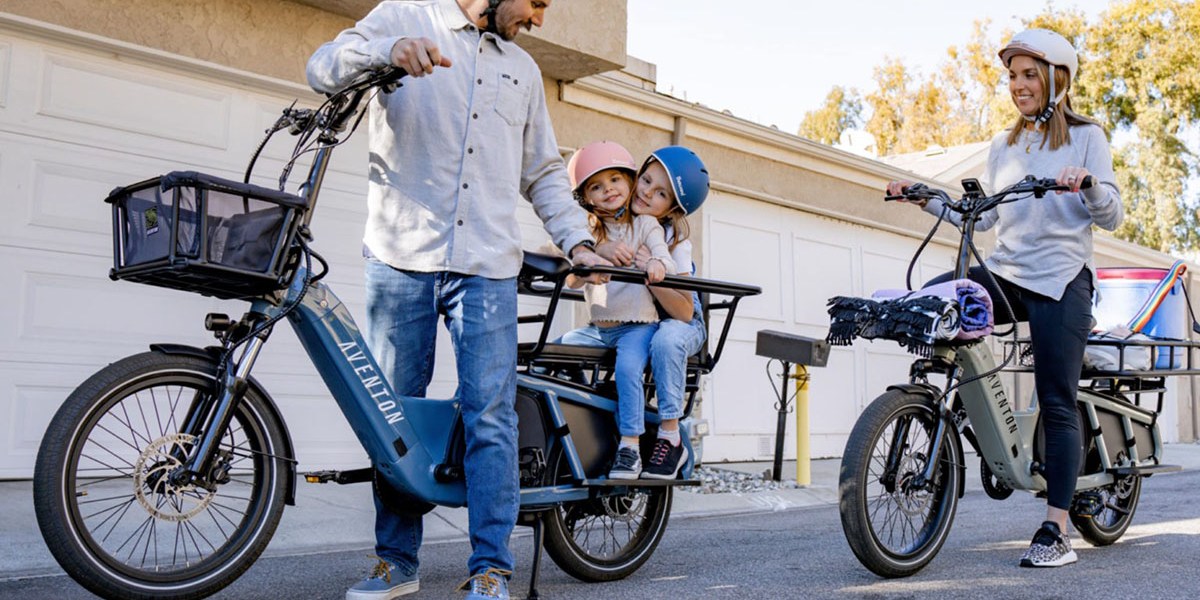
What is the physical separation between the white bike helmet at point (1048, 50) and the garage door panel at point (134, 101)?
430 centimetres

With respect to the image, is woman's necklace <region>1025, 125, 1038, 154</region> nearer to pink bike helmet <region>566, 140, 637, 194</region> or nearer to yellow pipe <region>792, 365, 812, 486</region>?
pink bike helmet <region>566, 140, 637, 194</region>

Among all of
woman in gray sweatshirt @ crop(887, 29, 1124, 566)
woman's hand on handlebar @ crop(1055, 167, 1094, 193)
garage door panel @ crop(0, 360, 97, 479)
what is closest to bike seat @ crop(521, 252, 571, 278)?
woman in gray sweatshirt @ crop(887, 29, 1124, 566)

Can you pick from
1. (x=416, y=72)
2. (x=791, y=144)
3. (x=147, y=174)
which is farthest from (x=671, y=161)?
(x=791, y=144)

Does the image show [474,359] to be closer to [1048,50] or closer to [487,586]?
[487,586]

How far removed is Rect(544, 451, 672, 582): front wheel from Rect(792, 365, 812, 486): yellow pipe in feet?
14.4

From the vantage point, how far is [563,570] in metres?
3.86

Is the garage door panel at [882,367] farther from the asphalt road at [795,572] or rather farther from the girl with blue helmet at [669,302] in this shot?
the girl with blue helmet at [669,302]

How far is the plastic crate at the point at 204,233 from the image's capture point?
2586 mm

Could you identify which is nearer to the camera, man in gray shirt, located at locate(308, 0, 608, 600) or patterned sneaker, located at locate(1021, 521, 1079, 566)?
man in gray shirt, located at locate(308, 0, 608, 600)

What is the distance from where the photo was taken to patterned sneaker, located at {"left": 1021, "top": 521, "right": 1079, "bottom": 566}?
13.8 ft

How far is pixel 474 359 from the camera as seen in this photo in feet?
10.6

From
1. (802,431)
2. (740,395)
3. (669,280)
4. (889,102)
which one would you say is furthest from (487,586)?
(889,102)

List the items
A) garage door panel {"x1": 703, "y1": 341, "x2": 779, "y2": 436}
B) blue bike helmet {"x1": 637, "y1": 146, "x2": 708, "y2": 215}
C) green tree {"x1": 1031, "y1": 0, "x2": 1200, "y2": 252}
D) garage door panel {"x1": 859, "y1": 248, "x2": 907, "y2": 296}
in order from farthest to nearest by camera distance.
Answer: green tree {"x1": 1031, "y1": 0, "x2": 1200, "y2": 252} → garage door panel {"x1": 859, "y1": 248, "x2": 907, "y2": 296} → garage door panel {"x1": 703, "y1": 341, "x2": 779, "y2": 436} → blue bike helmet {"x1": 637, "y1": 146, "x2": 708, "y2": 215}

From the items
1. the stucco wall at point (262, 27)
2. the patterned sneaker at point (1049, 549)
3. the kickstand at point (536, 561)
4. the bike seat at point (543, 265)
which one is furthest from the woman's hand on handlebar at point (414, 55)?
the stucco wall at point (262, 27)
